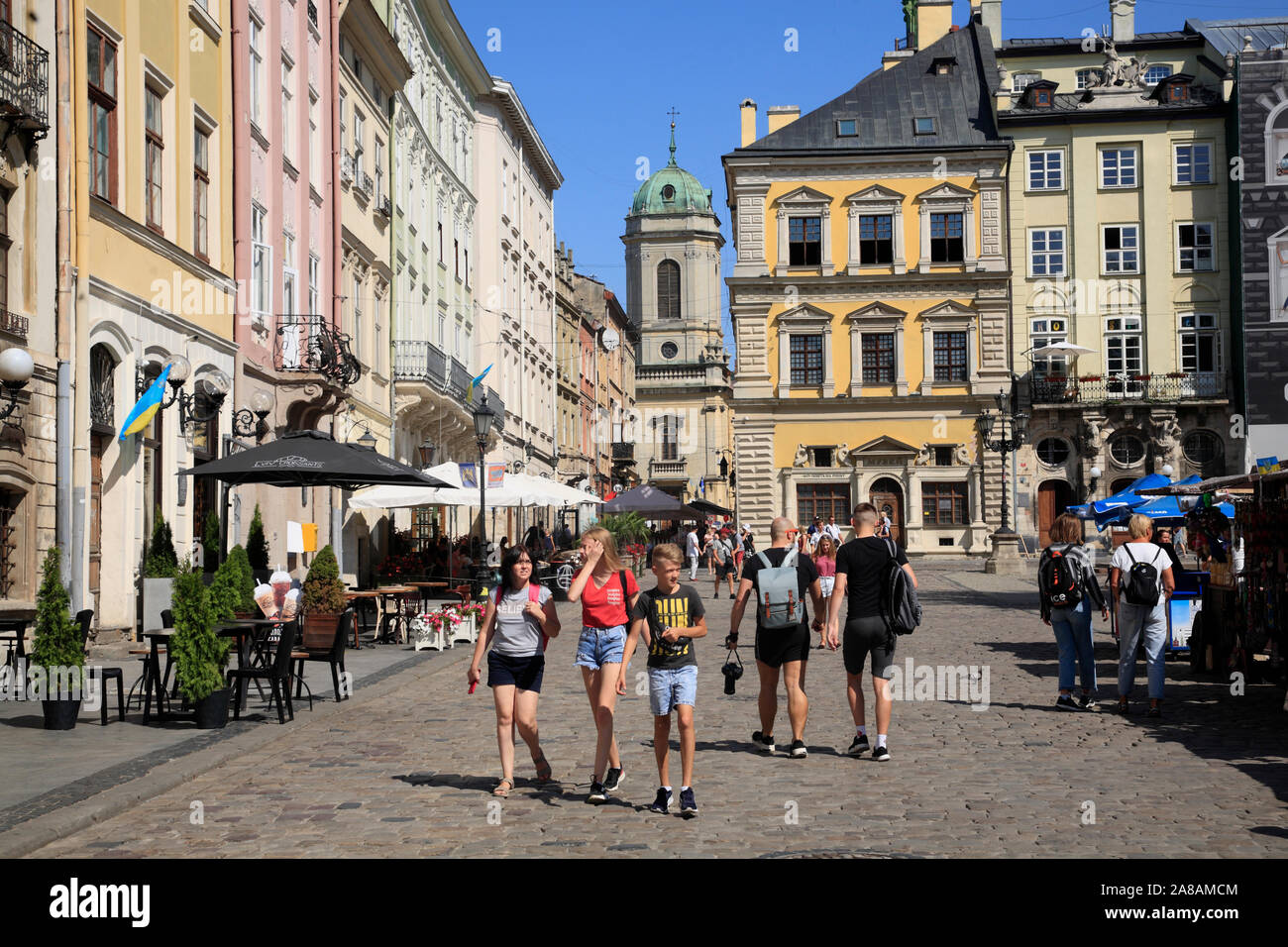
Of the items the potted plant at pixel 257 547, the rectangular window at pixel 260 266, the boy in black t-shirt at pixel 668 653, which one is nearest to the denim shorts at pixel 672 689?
the boy in black t-shirt at pixel 668 653

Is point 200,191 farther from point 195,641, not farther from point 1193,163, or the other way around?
point 1193,163

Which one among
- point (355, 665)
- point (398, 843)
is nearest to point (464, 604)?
point (355, 665)

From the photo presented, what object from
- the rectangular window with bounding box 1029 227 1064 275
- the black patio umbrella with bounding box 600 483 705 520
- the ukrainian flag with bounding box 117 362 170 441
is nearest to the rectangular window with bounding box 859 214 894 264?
the rectangular window with bounding box 1029 227 1064 275

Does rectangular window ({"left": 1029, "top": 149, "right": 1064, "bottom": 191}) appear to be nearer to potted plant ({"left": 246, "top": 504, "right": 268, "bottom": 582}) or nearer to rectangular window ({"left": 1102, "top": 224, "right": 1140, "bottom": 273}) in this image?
rectangular window ({"left": 1102, "top": 224, "right": 1140, "bottom": 273})

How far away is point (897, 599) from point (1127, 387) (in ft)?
164

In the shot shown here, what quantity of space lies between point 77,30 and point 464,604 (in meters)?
10.3

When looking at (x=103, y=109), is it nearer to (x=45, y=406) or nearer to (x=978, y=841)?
(x=45, y=406)

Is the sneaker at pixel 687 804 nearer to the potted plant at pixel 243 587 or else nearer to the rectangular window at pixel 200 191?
the potted plant at pixel 243 587

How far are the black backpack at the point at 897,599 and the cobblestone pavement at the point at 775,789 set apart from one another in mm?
991

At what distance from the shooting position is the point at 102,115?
19703mm

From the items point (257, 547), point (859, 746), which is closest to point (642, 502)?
point (257, 547)

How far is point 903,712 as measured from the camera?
45.9ft

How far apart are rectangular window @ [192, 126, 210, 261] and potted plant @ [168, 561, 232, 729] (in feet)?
39.4

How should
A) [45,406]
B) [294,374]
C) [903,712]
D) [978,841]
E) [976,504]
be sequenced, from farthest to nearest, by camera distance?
[976,504]
[294,374]
[45,406]
[903,712]
[978,841]
